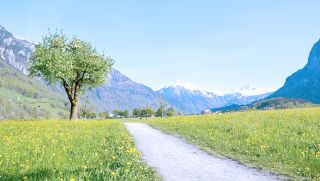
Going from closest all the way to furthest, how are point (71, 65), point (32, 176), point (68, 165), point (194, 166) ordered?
point (32, 176) < point (68, 165) < point (194, 166) < point (71, 65)

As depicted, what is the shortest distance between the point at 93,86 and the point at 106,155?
1956 inches

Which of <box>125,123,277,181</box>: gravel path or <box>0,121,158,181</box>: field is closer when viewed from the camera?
<box>0,121,158,181</box>: field

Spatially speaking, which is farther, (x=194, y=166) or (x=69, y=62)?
(x=69, y=62)

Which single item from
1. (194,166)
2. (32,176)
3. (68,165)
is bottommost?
(194,166)

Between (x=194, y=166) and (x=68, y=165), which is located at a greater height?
(x=68, y=165)

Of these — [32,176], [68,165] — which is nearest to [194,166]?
[68,165]

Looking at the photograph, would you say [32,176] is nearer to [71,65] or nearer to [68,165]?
[68,165]

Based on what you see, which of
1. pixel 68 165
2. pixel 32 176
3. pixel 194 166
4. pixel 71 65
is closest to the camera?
pixel 32 176

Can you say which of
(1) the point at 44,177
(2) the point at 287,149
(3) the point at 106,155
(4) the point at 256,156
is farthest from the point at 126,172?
(2) the point at 287,149

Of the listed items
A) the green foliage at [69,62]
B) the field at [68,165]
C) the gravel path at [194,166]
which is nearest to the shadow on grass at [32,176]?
the field at [68,165]

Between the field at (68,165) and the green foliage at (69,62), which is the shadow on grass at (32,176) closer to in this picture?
the field at (68,165)

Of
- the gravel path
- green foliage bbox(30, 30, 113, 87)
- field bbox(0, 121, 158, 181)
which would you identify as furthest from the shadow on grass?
green foliage bbox(30, 30, 113, 87)

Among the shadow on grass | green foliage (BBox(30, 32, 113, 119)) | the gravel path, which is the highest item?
green foliage (BBox(30, 32, 113, 119))

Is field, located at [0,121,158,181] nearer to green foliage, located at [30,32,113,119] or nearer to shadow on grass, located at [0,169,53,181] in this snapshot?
shadow on grass, located at [0,169,53,181]
